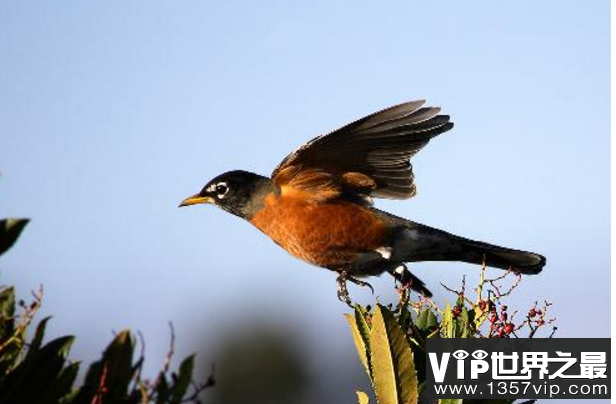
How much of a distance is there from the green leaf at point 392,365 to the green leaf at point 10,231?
173cm

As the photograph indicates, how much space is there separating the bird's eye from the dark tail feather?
Result: 69.6 inches

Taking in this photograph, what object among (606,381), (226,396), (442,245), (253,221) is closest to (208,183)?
(253,221)

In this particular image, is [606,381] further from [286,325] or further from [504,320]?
[286,325]

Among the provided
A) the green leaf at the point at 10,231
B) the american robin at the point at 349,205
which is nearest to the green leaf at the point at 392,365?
the green leaf at the point at 10,231

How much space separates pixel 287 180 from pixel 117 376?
5.39 m

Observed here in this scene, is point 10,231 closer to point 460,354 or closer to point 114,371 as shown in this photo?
point 114,371

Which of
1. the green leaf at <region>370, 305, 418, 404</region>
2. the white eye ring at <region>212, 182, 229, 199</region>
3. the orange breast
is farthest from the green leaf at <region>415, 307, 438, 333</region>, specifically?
the white eye ring at <region>212, 182, 229, 199</region>

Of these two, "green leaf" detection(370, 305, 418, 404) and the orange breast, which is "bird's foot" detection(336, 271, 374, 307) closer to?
the orange breast

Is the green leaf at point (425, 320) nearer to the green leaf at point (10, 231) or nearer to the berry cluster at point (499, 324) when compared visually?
the berry cluster at point (499, 324)

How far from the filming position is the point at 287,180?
7699 millimetres

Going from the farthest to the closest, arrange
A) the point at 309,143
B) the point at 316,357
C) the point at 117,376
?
1. the point at 316,357
2. the point at 309,143
3. the point at 117,376

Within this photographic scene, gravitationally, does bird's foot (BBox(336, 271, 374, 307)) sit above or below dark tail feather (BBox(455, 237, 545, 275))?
below

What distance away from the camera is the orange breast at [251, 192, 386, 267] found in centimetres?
740

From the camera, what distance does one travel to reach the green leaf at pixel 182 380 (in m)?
2.36
